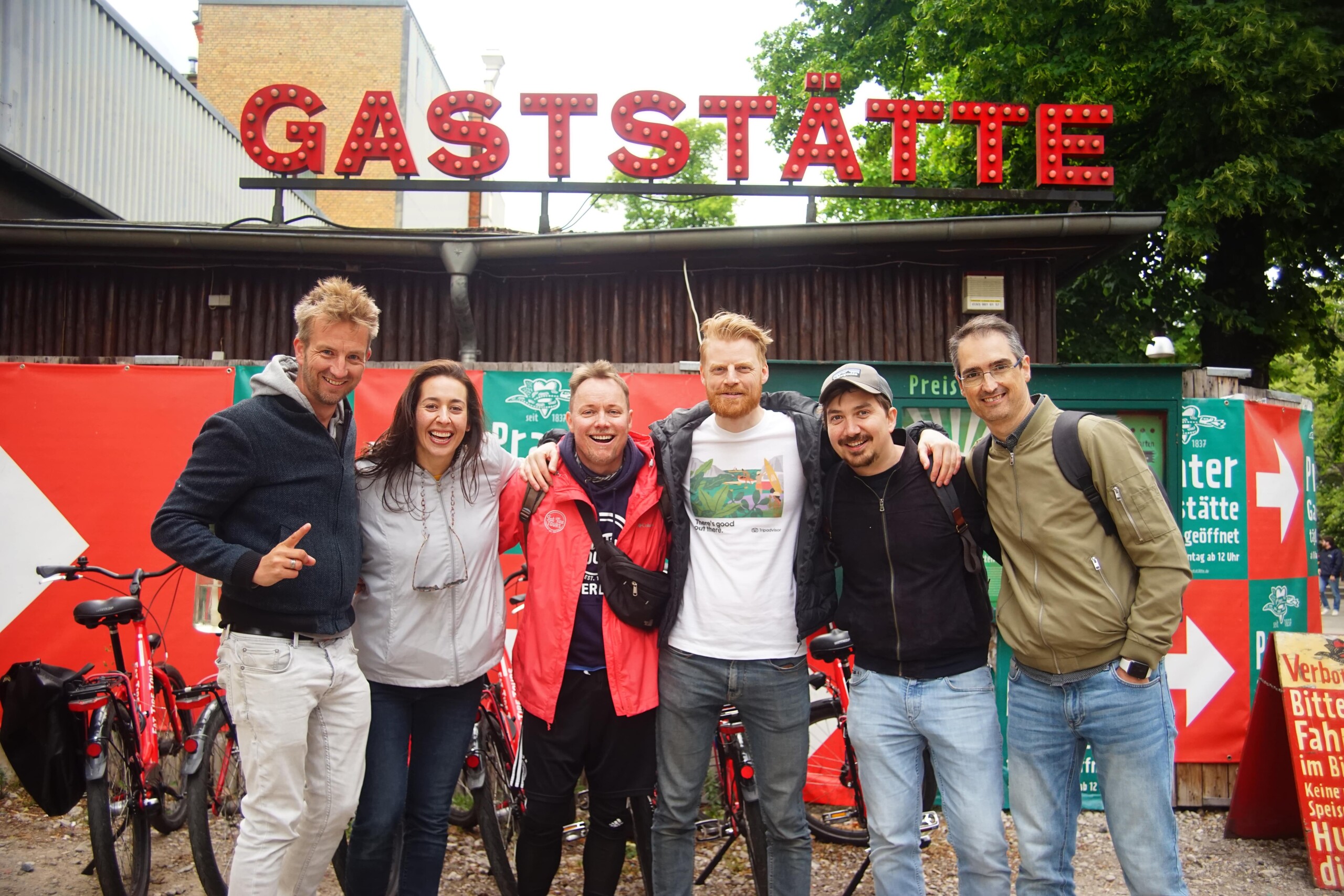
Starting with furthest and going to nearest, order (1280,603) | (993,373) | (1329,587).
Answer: (1329,587) → (1280,603) → (993,373)

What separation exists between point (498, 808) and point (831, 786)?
1848 millimetres

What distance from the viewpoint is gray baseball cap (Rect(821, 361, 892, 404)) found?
2.83 metres

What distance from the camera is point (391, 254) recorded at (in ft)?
Answer: 18.9

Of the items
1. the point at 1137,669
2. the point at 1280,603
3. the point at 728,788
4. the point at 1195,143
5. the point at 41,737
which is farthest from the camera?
the point at 1195,143

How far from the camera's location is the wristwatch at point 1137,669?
8.43 feet

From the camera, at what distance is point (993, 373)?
9.23 ft

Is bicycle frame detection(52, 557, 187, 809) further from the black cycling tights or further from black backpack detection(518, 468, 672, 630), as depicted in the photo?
black backpack detection(518, 468, 672, 630)

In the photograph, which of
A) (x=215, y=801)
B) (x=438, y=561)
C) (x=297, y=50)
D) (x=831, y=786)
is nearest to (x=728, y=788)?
(x=831, y=786)

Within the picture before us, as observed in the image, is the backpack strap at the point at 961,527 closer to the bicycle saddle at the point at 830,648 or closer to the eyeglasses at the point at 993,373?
the eyeglasses at the point at 993,373

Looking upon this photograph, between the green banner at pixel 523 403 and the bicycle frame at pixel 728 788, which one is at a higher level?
the green banner at pixel 523 403

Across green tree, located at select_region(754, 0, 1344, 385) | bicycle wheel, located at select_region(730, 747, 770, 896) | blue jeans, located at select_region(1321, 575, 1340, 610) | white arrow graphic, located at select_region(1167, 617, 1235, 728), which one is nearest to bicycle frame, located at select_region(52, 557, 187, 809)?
bicycle wheel, located at select_region(730, 747, 770, 896)

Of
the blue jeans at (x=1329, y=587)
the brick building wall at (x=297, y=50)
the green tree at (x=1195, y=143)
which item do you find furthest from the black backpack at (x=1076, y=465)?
the brick building wall at (x=297, y=50)

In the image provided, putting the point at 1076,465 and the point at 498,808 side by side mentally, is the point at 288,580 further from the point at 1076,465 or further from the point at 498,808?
the point at 1076,465

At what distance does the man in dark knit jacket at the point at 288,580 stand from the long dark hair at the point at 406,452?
144 millimetres
